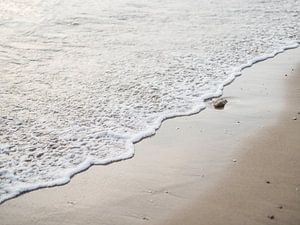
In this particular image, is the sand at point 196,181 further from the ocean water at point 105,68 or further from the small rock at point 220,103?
the ocean water at point 105,68

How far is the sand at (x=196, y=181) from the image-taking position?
314 centimetres

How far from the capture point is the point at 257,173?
361 cm

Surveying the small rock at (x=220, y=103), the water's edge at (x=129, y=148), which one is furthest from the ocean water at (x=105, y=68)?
the small rock at (x=220, y=103)

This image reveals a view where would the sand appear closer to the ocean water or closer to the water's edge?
the water's edge

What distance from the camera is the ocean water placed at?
415 cm

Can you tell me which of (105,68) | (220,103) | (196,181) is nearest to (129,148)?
(196,181)

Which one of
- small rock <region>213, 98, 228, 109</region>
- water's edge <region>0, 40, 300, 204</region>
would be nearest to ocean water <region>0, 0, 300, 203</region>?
water's edge <region>0, 40, 300, 204</region>

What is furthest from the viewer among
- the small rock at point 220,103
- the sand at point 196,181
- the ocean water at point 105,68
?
the small rock at point 220,103

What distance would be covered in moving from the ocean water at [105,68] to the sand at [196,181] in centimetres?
23

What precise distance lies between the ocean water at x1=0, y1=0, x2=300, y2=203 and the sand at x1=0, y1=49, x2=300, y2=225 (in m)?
0.23

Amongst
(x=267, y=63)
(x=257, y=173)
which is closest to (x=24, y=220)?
(x=257, y=173)

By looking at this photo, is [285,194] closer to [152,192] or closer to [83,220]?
[152,192]

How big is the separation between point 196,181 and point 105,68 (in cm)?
318

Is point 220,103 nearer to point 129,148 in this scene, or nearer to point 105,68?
point 129,148
